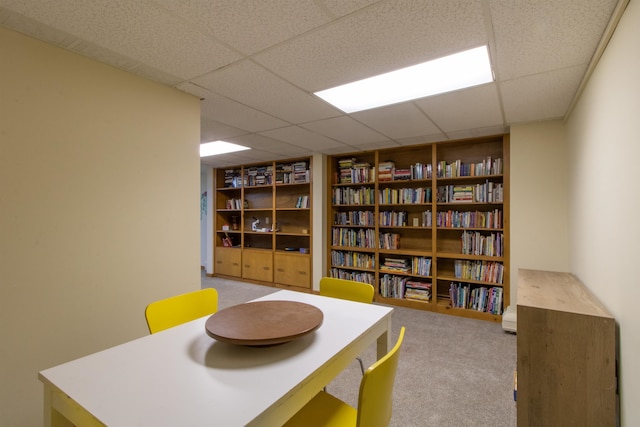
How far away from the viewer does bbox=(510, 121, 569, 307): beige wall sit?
2.89m

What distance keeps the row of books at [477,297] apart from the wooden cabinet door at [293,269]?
2.17 m

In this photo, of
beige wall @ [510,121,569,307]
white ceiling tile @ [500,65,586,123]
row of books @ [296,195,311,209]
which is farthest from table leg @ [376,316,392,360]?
row of books @ [296,195,311,209]

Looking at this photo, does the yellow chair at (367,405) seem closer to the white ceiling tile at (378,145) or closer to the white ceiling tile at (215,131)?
the white ceiling tile at (215,131)

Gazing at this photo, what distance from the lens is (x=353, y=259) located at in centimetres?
452

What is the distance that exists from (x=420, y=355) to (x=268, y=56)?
2.70 meters

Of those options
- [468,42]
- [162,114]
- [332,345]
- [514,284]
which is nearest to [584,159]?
[468,42]

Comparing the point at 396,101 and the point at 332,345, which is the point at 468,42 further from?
the point at 332,345

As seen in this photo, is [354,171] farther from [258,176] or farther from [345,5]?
[345,5]

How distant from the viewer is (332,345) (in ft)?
3.91

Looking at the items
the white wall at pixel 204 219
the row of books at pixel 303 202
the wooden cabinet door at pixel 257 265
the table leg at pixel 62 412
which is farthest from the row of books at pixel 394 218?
the table leg at pixel 62 412

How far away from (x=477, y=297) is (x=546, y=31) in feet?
9.62

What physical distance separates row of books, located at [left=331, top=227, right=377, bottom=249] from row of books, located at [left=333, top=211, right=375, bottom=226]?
11 centimetres

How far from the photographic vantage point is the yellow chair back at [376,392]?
91 centimetres

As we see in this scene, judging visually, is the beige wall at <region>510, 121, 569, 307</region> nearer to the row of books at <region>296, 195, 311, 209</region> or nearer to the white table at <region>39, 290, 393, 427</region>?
the white table at <region>39, 290, 393, 427</region>
